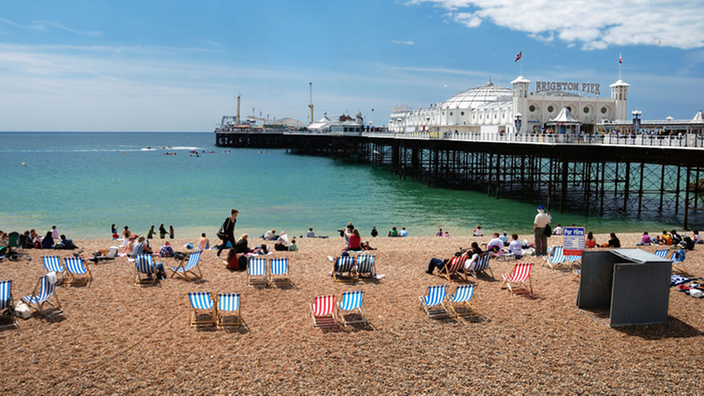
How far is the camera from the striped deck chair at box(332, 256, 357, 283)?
34.4 ft

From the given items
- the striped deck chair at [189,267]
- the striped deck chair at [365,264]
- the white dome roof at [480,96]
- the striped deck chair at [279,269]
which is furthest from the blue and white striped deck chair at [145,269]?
the white dome roof at [480,96]

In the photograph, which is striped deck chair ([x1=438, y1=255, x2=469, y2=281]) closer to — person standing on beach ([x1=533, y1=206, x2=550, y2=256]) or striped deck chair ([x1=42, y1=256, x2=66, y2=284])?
person standing on beach ([x1=533, y1=206, x2=550, y2=256])

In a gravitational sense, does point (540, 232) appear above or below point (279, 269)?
above

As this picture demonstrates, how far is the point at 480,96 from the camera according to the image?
59.7 meters

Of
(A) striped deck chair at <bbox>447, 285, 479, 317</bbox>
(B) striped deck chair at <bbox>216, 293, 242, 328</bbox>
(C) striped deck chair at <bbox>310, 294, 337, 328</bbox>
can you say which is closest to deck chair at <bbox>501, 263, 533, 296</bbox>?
(A) striped deck chair at <bbox>447, 285, 479, 317</bbox>

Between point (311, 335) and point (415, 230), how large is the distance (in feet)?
55.3

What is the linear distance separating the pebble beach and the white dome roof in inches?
1950

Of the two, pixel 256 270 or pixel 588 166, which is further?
pixel 588 166

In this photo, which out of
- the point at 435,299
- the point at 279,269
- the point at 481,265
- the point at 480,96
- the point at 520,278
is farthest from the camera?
the point at 480,96

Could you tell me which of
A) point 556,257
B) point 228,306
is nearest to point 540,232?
point 556,257

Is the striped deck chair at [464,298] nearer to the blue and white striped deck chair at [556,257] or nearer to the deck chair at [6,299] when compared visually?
the blue and white striped deck chair at [556,257]

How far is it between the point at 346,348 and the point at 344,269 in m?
3.24

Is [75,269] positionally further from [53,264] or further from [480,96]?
[480,96]

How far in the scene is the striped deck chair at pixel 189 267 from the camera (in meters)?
10.5
